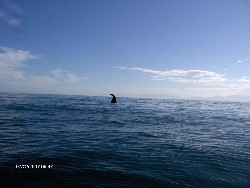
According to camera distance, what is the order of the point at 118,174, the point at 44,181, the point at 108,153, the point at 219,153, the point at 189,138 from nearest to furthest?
the point at 44,181 < the point at 118,174 < the point at 108,153 < the point at 219,153 < the point at 189,138

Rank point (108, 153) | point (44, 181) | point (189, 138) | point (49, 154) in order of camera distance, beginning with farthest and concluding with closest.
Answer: point (189, 138), point (108, 153), point (49, 154), point (44, 181)

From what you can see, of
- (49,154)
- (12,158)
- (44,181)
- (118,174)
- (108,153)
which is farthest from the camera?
Answer: (108,153)

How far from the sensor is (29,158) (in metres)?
11.7

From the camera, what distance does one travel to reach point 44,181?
889 cm

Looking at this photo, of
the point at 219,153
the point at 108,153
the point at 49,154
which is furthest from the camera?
the point at 219,153

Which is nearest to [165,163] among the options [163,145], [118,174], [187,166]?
[187,166]

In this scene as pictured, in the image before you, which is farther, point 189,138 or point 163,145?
point 189,138

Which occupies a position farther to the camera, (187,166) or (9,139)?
(9,139)

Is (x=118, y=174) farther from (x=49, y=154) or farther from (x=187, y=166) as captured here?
(x=49, y=154)

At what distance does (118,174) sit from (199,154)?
20.5 feet

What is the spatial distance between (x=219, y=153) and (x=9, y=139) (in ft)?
45.6

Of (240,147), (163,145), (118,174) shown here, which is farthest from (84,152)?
(240,147)

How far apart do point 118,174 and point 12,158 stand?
5543 millimetres

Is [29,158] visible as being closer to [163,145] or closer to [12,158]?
[12,158]
